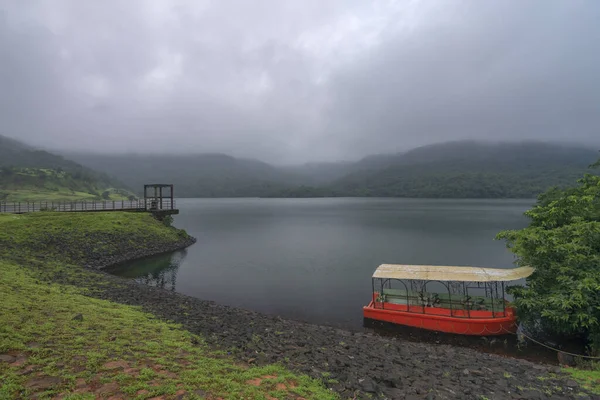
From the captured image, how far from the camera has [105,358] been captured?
30.5ft

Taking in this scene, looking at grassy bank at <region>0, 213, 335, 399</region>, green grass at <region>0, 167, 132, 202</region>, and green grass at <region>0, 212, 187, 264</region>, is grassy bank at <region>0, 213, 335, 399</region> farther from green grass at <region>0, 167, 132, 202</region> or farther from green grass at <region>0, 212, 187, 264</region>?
green grass at <region>0, 167, 132, 202</region>

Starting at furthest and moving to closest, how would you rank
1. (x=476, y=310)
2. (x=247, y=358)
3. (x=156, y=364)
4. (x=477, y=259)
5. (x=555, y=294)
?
(x=477, y=259) → (x=476, y=310) → (x=555, y=294) → (x=247, y=358) → (x=156, y=364)

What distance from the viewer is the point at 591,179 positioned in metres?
25.8

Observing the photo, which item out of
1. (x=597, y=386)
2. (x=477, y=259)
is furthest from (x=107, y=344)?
(x=477, y=259)

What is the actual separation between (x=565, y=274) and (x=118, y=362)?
2112 centimetres

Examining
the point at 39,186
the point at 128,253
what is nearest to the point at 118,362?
the point at 128,253

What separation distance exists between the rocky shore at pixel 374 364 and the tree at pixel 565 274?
12.1 ft

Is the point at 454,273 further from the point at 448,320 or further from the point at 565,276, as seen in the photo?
the point at 565,276

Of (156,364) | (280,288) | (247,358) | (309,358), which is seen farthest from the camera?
(280,288)

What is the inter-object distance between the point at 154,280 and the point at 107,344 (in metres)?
25.1

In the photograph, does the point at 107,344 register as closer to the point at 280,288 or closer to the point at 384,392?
the point at 384,392

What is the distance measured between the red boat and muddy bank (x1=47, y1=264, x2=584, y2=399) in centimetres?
263

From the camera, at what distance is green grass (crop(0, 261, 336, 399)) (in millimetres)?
7844

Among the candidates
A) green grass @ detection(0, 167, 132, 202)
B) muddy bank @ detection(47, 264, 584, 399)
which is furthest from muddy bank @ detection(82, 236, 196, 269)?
green grass @ detection(0, 167, 132, 202)
